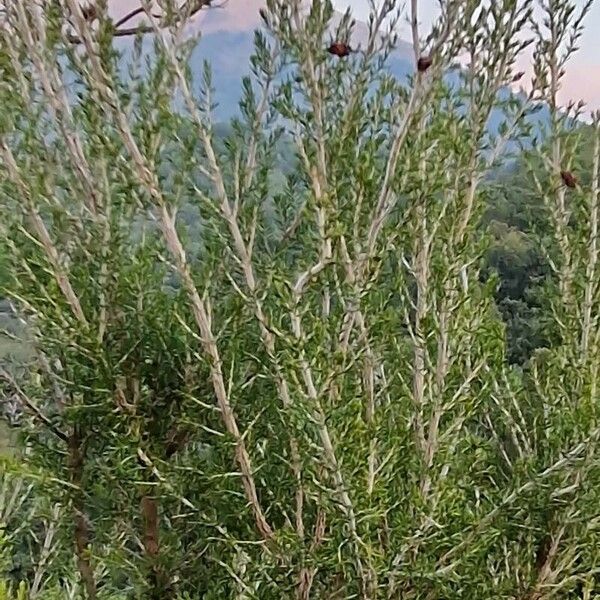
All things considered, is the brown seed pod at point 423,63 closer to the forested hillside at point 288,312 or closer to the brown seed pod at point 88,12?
the forested hillside at point 288,312

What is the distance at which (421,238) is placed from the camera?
3.59 feet

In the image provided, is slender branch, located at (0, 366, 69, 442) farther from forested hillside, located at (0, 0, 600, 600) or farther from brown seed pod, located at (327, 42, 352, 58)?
brown seed pod, located at (327, 42, 352, 58)

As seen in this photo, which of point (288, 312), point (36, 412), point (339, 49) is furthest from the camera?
point (36, 412)

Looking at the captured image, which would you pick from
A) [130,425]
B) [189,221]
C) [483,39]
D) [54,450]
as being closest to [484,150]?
[483,39]

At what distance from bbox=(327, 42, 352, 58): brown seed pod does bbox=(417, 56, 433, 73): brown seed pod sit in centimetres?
16

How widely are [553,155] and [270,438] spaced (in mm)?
684

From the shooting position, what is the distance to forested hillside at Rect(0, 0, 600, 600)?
975mm

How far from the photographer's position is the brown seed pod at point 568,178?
1279mm

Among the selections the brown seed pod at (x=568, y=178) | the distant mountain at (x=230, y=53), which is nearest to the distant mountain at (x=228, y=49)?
the distant mountain at (x=230, y=53)

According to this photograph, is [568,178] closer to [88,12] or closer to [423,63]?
[423,63]

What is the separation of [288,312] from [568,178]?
0.62m

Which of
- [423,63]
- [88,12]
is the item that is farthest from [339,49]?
[88,12]

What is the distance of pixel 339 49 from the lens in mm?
1061

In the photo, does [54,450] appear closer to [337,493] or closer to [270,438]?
[270,438]
